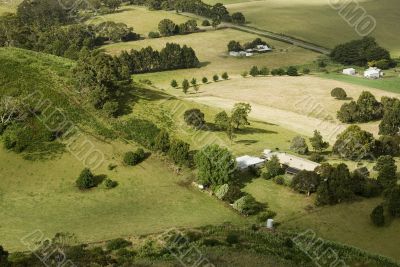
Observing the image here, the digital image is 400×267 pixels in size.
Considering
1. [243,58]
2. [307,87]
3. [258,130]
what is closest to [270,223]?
[258,130]

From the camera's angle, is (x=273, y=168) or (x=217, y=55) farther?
(x=217, y=55)

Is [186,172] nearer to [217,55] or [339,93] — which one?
[339,93]

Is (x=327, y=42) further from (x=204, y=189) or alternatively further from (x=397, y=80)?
(x=204, y=189)

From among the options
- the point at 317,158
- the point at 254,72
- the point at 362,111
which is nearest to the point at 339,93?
the point at 362,111

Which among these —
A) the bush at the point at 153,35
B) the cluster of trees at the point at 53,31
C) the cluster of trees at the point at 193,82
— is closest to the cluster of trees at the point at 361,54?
the cluster of trees at the point at 193,82

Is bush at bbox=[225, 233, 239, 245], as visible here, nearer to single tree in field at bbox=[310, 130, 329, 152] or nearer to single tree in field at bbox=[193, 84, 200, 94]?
single tree in field at bbox=[310, 130, 329, 152]

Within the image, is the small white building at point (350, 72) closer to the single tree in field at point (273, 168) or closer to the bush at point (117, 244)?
the single tree in field at point (273, 168)
